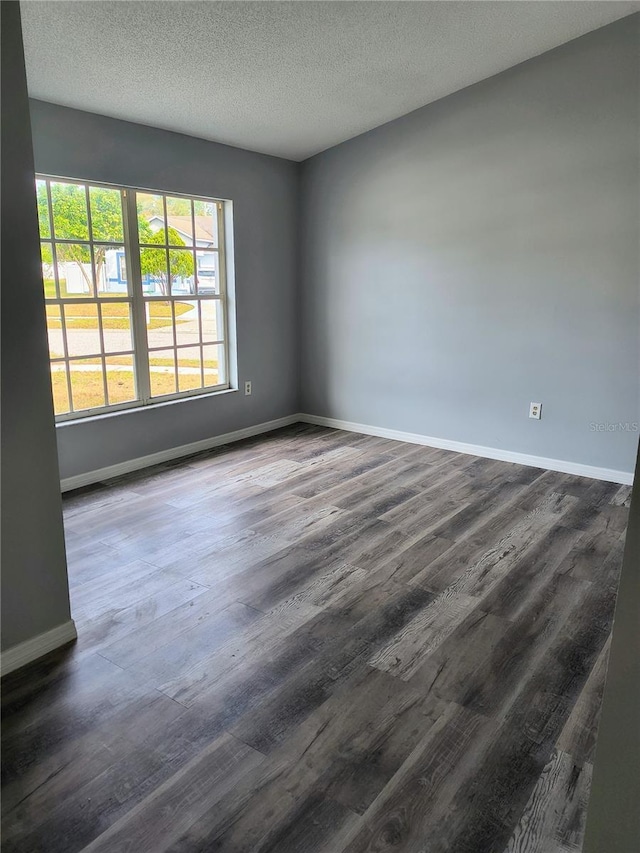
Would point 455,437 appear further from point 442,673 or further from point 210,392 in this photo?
point 442,673

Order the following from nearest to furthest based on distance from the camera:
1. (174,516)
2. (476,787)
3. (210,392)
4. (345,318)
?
1. (476,787)
2. (174,516)
3. (210,392)
4. (345,318)

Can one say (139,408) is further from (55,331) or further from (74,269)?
(74,269)

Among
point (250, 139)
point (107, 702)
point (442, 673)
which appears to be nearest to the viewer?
point (107, 702)

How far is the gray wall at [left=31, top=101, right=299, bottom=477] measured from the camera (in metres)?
3.69

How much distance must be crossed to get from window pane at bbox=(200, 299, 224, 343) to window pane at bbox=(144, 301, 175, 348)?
1.17 feet

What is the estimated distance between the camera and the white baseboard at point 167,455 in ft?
13.0

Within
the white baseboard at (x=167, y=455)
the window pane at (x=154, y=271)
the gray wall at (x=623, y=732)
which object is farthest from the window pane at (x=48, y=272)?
the gray wall at (x=623, y=732)

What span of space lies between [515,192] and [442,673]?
3.43 m

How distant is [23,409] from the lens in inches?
78.4

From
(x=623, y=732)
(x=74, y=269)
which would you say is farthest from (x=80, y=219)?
(x=623, y=732)

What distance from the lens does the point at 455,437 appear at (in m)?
4.78

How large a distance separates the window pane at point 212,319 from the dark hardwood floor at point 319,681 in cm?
170

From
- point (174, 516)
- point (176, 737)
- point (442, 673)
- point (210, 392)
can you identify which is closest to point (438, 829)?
point (442, 673)

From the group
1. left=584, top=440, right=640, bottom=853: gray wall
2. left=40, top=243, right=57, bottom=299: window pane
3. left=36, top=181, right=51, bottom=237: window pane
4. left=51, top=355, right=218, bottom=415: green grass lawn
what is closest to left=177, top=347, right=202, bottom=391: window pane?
left=51, top=355, right=218, bottom=415: green grass lawn
